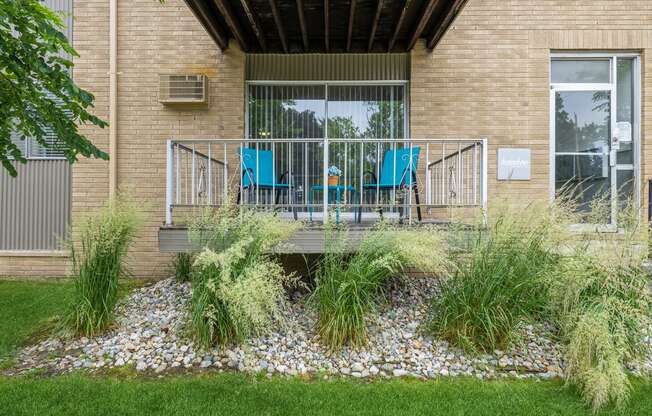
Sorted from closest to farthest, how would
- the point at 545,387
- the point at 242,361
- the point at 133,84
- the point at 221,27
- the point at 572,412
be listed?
→ 1. the point at 572,412
2. the point at 545,387
3. the point at 242,361
4. the point at 221,27
5. the point at 133,84

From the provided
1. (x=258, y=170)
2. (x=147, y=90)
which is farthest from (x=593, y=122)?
(x=147, y=90)

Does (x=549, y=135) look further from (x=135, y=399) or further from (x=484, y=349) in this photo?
(x=135, y=399)

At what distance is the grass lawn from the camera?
9.11 ft

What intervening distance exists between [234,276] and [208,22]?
332cm

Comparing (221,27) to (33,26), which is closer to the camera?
(33,26)

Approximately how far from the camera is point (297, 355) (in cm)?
345

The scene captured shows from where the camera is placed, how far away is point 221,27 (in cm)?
563

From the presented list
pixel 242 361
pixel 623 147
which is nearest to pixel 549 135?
pixel 623 147

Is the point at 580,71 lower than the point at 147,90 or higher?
higher

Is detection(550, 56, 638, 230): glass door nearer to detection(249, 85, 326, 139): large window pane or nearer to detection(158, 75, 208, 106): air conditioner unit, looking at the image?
detection(249, 85, 326, 139): large window pane

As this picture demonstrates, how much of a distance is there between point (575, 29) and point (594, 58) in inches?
19.0

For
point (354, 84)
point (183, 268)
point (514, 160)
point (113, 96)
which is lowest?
point (183, 268)

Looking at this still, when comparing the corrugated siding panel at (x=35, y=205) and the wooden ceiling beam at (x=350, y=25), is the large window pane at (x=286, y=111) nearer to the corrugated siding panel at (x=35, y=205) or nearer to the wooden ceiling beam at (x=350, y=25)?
the wooden ceiling beam at (x=350, y=25)

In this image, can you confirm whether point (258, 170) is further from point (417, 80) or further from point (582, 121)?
point (582, 121)
